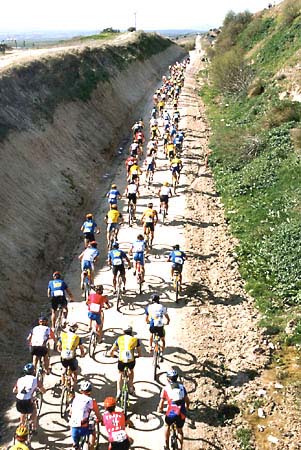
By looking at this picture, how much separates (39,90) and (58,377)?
904 inches

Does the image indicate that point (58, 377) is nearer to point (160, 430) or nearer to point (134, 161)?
point (160, 430)

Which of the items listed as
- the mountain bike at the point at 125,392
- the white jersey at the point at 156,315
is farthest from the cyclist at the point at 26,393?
the white jersey at the point at 156,315

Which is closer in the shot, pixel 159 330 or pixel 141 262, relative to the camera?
pixel 159 330

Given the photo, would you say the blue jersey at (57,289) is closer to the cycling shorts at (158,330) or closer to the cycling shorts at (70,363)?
the cycling shorts at (70,363)

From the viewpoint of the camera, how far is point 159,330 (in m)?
12.9

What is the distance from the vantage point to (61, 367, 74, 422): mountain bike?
38.0 ft

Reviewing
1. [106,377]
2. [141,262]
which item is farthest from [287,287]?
[106,377]

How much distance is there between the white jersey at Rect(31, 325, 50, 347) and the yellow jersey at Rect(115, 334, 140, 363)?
1.90 m

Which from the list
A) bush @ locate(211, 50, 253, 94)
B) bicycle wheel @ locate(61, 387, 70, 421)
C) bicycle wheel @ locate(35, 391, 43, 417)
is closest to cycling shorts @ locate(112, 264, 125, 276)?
bicycle wheel @ locate(61, 387, 70, 421)

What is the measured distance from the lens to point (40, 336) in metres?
12.0

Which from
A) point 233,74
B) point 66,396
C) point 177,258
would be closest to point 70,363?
point 66,396

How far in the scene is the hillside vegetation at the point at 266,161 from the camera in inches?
674

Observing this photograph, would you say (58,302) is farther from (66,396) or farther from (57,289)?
(66,396)

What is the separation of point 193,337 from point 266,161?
14.7 m
